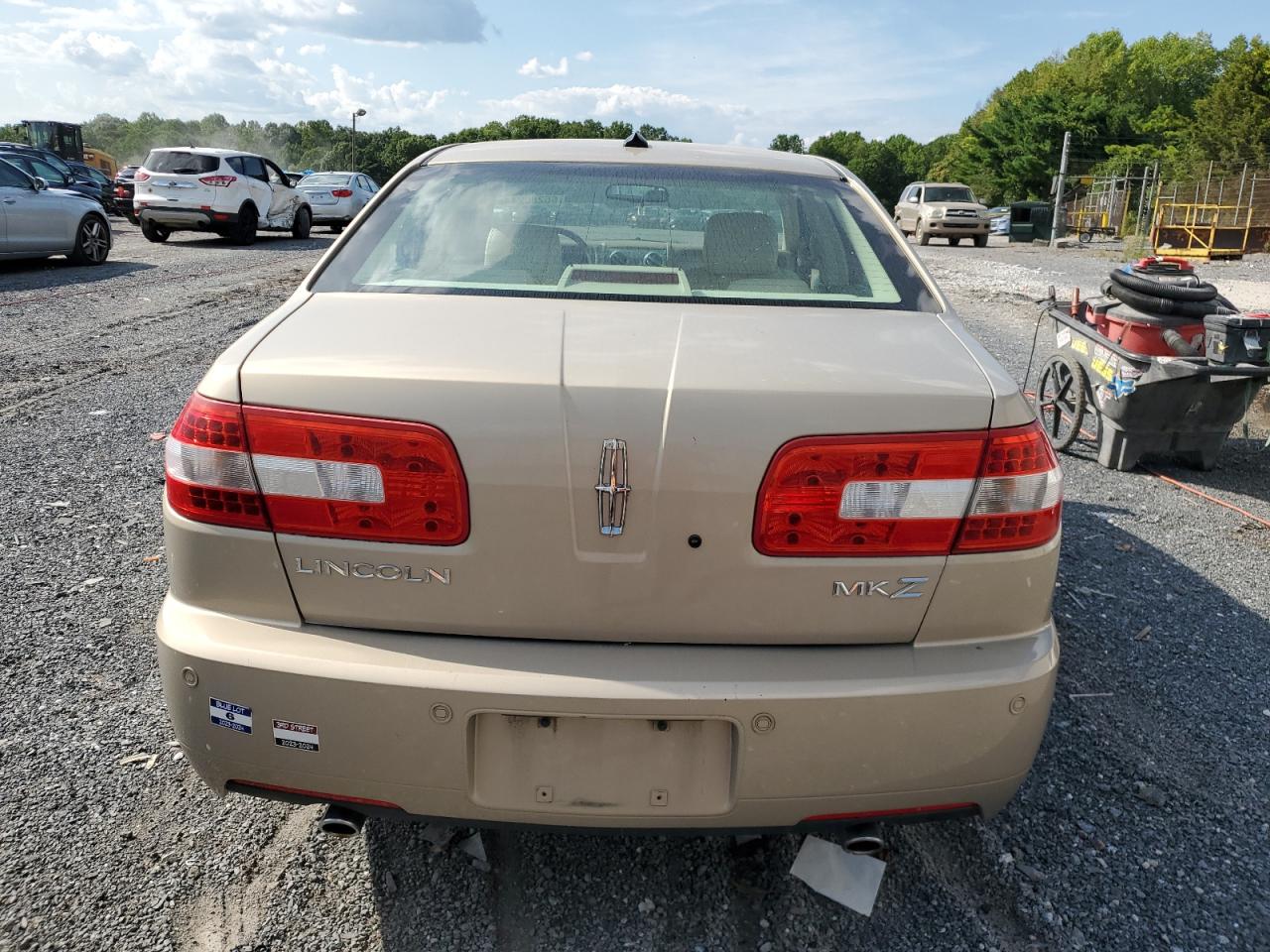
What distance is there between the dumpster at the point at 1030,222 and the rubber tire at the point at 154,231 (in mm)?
28305

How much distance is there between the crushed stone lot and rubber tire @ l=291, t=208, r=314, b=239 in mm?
18276

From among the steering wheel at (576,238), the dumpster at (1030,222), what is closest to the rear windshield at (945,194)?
the dumpster at (1030,222)

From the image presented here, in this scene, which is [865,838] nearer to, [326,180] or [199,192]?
[199,192]

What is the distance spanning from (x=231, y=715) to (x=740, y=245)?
170cm

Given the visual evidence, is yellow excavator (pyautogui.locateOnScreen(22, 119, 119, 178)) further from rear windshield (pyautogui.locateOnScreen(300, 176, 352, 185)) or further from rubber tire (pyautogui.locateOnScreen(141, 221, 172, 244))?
rubber tire (pyautogui.locateOnScreen(141, 221, 172, 244))

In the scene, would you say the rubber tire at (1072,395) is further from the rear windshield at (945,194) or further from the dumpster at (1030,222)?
the dumpster at (1030,222)

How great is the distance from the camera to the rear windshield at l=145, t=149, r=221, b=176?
17922 mm

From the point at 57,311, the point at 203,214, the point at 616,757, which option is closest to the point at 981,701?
the point at 616,757

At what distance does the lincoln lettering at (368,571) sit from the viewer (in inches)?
71.4

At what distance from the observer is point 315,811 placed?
2.56m

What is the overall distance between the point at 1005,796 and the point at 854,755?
0.40m

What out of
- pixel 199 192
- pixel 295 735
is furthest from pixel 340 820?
pixel 199 192

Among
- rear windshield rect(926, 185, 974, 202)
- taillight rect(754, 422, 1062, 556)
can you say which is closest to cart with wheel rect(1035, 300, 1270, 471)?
taillight rect(754, 422, 1062, 556)

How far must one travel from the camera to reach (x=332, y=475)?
181 cm
